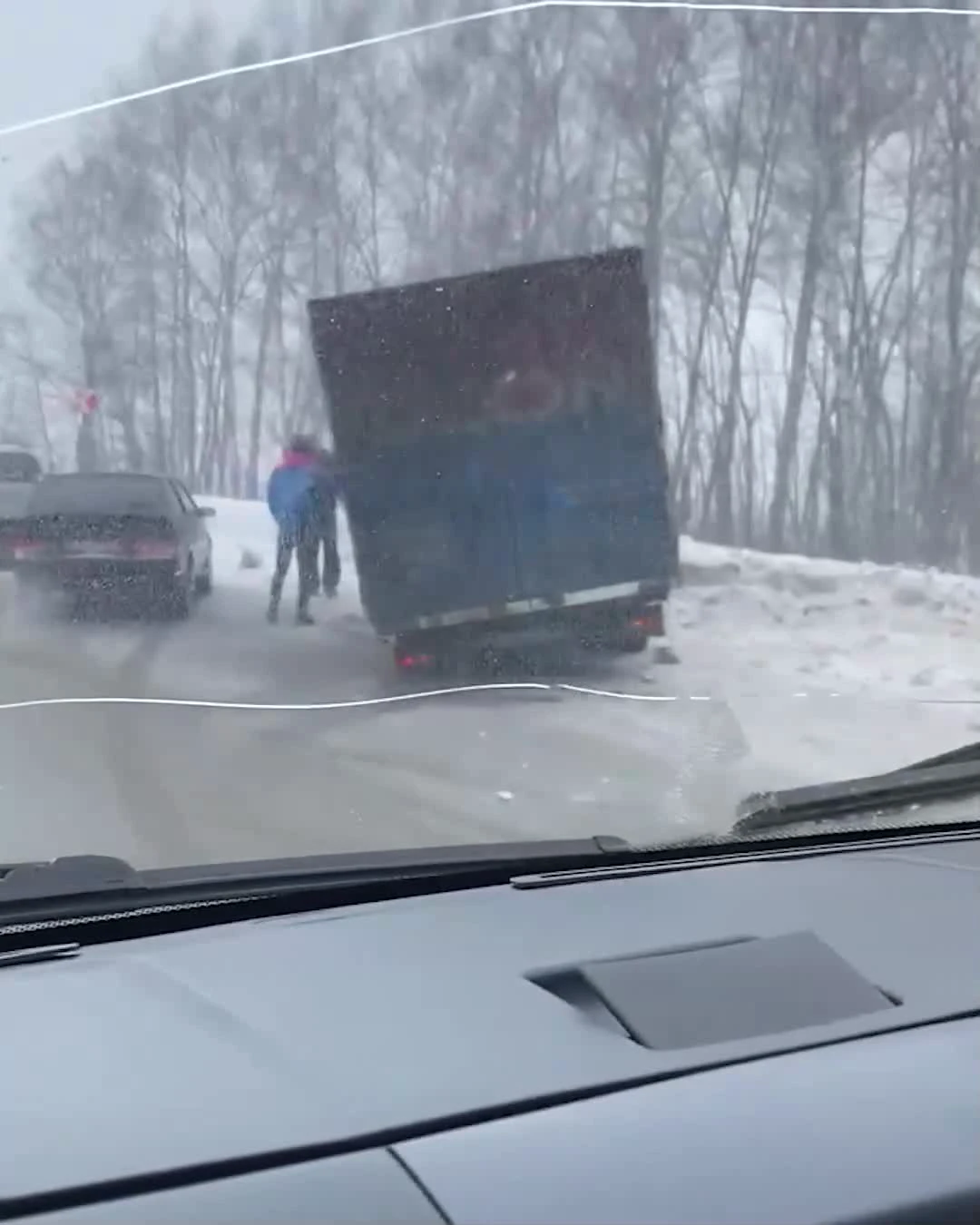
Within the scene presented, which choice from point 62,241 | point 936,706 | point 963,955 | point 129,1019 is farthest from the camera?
point 936,706

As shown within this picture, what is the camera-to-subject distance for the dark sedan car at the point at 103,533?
4461 millimetres

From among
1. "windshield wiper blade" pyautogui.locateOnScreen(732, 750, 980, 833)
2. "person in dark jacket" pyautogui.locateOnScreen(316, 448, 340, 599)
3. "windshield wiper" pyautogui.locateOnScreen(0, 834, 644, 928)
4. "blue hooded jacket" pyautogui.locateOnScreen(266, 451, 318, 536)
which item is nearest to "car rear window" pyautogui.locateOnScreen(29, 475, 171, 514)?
"blue hooded jacket" pyautogui.locateOnScreen(266, 451, 318, 536)

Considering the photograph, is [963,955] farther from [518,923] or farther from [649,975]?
[518,923]

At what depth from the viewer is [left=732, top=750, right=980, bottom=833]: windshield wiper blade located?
4035mm

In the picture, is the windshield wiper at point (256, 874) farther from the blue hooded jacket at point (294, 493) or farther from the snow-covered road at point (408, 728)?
the blue hooded jacket at point (294, 493)

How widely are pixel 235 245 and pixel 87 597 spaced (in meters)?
1.15

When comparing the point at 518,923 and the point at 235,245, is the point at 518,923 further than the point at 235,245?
No

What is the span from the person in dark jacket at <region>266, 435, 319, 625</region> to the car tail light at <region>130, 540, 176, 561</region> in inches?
14.0

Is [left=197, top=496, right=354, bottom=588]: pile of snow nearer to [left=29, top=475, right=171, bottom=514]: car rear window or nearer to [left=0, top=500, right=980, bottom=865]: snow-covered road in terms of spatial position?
[left=0, top=500, right=980, bottom=865]: snow-covered road

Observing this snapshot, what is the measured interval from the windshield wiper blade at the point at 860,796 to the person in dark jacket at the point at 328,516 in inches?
62.7

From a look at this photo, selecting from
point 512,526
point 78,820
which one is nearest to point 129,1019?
point 78,820

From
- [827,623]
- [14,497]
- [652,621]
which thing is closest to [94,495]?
[14,497]

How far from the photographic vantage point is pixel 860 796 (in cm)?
406

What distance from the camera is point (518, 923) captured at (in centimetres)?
328
